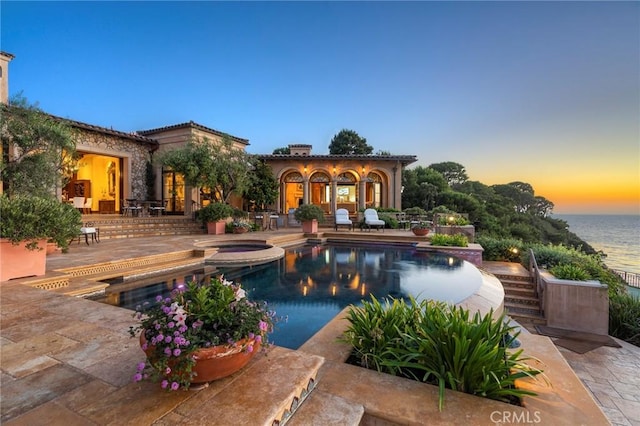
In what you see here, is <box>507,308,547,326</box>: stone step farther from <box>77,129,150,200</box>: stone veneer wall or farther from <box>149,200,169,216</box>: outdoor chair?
<box>77,129,150,200</box>: stone veneer wall

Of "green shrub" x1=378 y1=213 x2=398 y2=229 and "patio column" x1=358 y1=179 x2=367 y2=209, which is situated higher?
"patio column" x1=358 y1=179 x2=367 y2=209

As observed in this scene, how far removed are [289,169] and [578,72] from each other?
13493 millimetres

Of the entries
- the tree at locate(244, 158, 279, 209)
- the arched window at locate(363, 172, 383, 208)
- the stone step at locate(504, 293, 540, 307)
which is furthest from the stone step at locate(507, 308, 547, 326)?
the arched window at locate(363, 172, 383, 208)

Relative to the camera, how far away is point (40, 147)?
782cm

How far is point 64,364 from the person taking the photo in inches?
80.0

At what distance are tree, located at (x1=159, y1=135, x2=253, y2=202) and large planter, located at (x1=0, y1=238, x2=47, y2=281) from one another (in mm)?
7481

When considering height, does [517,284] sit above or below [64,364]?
below

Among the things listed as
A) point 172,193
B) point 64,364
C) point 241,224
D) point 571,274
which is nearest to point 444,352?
point 64,364

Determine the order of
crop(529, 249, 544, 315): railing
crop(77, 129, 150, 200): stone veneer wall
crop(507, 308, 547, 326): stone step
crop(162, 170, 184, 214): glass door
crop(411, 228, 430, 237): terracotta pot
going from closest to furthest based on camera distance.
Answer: crop(507, 308, 547, 326): stone step, crop(529, 249, 544, 315): railing, crop(411, 228, 430, 237): terracotta pot, crop(77, 129, 150, 200): stone veneer wall, crop(162, 170, 184, 214): glass door

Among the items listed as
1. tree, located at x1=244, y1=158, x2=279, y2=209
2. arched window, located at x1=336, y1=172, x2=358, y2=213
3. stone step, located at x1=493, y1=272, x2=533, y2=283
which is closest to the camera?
stone step, located at x1=493, y1=272, x2=533, y2=283

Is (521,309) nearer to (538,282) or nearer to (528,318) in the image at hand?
(528,318)

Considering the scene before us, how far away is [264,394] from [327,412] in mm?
338

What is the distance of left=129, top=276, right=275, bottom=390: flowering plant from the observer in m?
1.33

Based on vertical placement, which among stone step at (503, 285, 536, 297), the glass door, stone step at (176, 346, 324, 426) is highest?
the glass door
